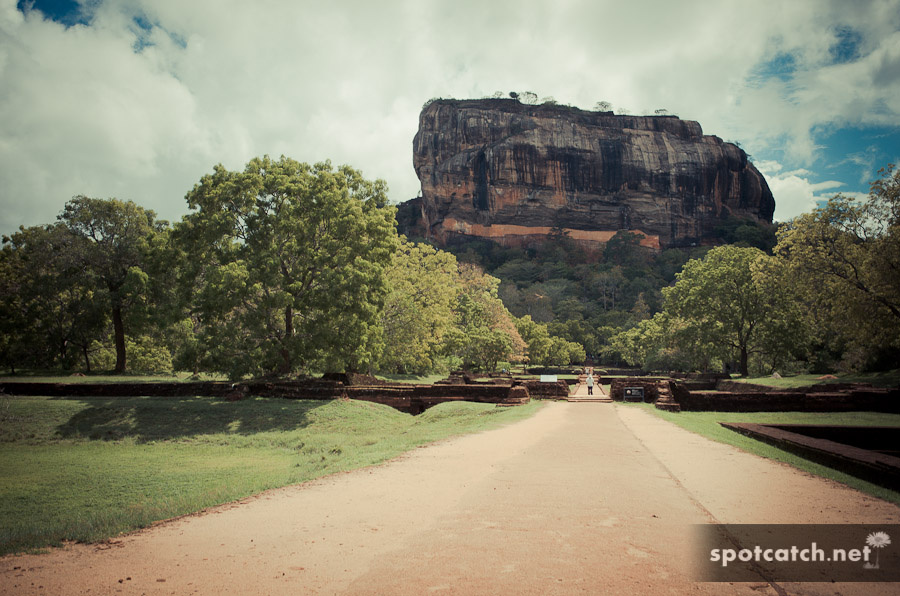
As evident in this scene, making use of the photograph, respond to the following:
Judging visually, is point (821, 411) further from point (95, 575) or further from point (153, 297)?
point (153, 297)

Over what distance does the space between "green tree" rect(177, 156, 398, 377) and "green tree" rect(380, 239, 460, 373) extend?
12.0ft

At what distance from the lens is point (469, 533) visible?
4.09 metres

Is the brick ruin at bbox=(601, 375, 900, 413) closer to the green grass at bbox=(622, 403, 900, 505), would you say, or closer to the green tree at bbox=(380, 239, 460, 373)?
the green grass at bbox=(622, 403, 900, 505)

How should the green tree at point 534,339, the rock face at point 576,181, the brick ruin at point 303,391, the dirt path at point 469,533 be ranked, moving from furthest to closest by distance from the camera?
1. the rock face at point 576,181
2. the green tree at point 534,339
3. the brick ruin at point 303,391
4. the dirt path at point 469,533

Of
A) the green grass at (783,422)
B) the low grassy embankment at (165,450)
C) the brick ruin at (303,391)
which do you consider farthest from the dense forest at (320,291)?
the green grass at (783,422)

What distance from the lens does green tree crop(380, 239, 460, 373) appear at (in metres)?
23.8

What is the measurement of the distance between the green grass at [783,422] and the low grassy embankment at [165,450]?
4.50 meters

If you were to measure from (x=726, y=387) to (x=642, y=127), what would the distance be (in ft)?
328

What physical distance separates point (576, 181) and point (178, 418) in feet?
334

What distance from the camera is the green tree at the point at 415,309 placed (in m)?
23.8

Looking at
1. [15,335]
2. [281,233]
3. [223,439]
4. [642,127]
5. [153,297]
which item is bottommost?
[223,439]

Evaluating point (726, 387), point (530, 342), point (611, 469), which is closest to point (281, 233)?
point (611, 469)

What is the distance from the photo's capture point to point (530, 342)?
4941 cm

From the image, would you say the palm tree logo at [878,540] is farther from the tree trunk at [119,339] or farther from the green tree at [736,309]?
the tree trunk at [119,339]
